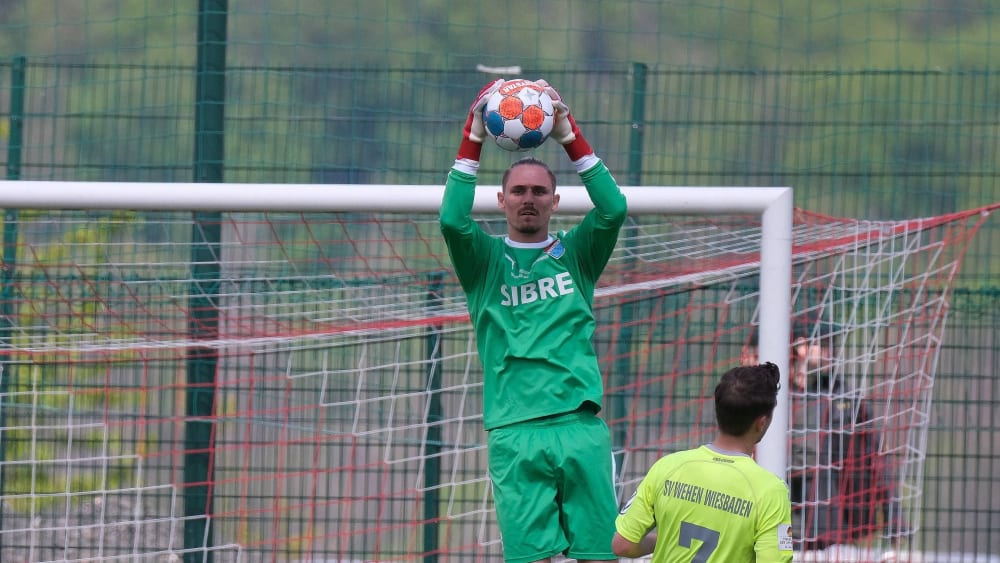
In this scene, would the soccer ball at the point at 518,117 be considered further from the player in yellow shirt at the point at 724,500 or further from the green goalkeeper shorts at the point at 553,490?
the player in yellow shirt at the point at 724,500

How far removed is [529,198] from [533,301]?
1.07ft

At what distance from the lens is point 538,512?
384cm

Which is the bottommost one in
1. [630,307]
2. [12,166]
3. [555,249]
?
[630,307]

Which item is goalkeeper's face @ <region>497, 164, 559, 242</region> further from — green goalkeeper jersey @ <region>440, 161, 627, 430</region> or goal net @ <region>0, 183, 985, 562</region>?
goal net @ <region>0, 183, 985, 562</region>

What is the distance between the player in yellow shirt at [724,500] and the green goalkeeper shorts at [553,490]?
0.34 meters

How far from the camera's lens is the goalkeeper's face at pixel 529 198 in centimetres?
397

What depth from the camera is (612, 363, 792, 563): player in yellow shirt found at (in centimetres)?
340

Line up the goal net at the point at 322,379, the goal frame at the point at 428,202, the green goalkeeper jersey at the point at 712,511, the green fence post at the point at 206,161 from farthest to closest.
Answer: the green fence post at the point at 206,161, the goal net at the point at 322,379, the goal frame at the point at 428,202, the green goalkeeper jersey at the point at 712,511

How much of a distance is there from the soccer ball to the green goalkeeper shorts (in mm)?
868

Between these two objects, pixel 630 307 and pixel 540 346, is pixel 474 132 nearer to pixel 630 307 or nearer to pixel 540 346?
pixel 540 346

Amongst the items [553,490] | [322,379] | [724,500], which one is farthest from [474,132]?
[322,379]

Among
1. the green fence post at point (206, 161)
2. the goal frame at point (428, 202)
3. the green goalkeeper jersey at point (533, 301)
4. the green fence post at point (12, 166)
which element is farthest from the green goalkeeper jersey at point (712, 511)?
the green fence post at point (12, 166)

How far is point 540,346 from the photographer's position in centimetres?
396

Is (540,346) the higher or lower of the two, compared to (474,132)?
lower
